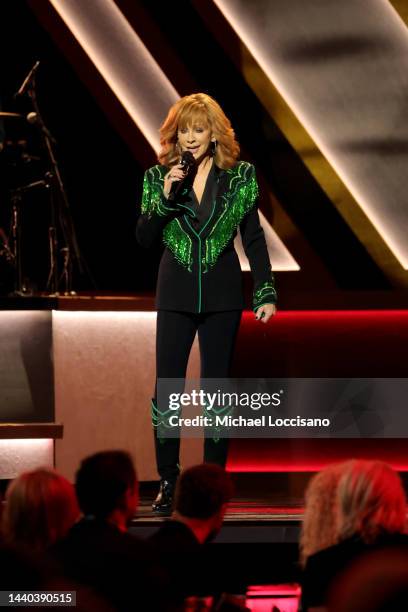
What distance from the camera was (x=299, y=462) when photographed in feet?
15.0

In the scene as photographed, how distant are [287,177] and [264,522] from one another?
189 centimetres

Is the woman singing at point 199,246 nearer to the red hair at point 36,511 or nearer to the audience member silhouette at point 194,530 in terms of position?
the audience member silhouette at point 194,530

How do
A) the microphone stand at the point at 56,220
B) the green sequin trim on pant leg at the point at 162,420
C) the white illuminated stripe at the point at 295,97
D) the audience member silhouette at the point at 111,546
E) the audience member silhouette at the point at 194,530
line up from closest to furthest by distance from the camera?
the audience member silhouette at the point at 111,546
the audience member silhouette at the point at 194,530
the green sequin trim on pant leg at the point at 162,420
the microphone stand at the point at 56,220
the white illuminated stripe at the point at 295,97

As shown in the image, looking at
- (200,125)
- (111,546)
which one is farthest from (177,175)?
(111,546)

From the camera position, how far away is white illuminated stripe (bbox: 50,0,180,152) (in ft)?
A: 15.0

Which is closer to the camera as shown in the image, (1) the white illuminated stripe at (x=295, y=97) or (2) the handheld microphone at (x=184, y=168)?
(2) the handheld microphone at (x=184, y=168)

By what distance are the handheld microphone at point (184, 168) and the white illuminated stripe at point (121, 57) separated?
1.50 m

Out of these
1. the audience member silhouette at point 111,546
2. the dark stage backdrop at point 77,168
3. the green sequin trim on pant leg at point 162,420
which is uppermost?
the dark stage backdrop at point 77,168

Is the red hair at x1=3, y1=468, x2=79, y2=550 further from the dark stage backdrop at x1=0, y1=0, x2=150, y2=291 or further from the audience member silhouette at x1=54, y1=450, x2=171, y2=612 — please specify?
the dark stage backdrop at x1=0, y1=0, x2=150, y2=291

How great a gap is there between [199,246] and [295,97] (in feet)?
5.27

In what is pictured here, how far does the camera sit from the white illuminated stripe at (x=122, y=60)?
457 centimetres

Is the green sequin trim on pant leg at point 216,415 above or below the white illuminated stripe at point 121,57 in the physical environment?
below

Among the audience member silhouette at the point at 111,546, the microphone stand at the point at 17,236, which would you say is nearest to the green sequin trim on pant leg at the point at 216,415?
the audience member silhouette at the point at 111,546

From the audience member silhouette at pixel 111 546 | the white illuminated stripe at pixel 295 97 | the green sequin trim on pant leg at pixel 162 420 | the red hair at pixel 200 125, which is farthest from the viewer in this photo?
the white illuminated stripe at pixel 295 97
